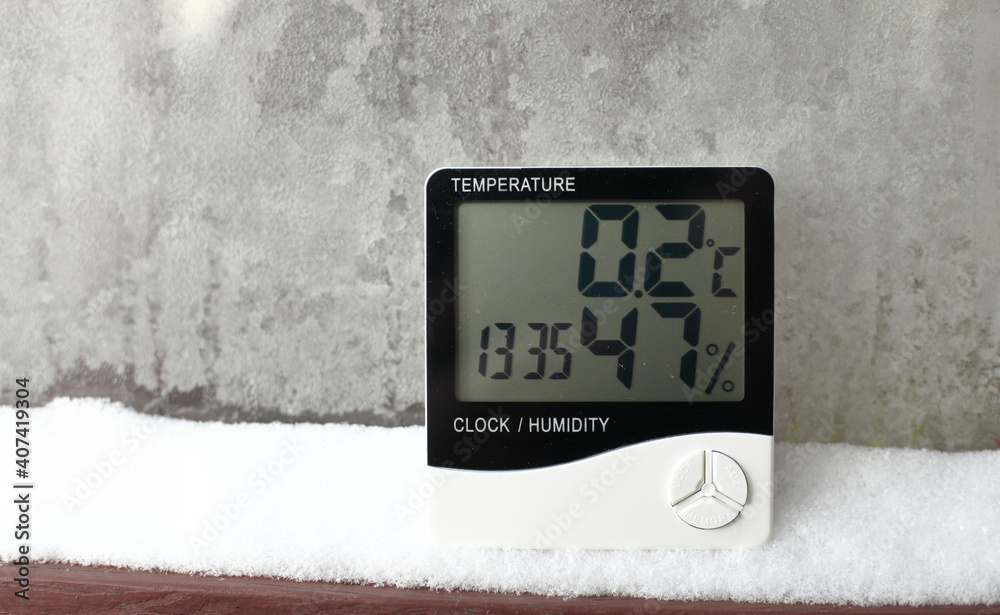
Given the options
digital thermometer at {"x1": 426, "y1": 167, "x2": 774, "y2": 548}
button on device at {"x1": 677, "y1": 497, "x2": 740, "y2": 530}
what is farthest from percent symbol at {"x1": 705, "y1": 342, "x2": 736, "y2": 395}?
button on device at {"x1": 677, "y1": 497, "x2": 740, "y2": 530}

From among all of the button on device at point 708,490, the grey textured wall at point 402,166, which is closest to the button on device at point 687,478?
the button on device at point 708,490

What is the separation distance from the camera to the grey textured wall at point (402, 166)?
70 cm

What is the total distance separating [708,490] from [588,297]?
0.22 metres

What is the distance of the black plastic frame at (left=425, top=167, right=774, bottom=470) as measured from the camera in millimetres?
571

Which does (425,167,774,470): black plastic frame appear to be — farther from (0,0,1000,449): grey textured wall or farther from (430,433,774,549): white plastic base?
(0,0,1000,449): grey textured wall

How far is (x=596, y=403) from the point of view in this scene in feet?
1.91

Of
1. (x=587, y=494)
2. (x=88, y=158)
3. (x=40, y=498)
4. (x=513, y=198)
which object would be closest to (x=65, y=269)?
(x=88, y=158)

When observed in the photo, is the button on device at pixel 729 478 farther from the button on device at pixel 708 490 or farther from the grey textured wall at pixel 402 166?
the grey textured wall at pixel 402 166

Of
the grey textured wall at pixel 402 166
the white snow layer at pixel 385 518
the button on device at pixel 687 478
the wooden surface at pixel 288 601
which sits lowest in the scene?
the wooden surface at pixel 288 601

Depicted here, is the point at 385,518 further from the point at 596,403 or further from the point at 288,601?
the point at 596,403

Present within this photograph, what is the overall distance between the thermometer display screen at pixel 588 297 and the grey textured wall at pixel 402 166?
171 mm

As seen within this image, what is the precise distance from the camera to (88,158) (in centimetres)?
77

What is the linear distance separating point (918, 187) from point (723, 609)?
542 mm

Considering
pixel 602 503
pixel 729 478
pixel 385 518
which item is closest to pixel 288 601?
pixel 385 518
